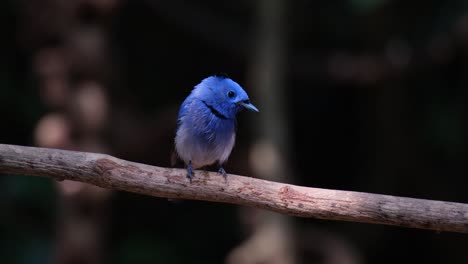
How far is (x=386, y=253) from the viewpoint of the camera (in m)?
9.14

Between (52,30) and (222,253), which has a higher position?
(52,30)

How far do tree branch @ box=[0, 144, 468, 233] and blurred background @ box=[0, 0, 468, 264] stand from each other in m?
3.11

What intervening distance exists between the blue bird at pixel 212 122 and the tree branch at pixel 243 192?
0.73m

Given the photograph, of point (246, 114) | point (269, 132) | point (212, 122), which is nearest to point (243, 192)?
point (212, 122)

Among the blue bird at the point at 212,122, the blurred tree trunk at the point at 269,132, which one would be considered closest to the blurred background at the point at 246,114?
the blurred tree trunk at the point at 269,132

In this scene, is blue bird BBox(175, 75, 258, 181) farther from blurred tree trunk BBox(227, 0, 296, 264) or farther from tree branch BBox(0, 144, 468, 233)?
blurred tree trunk BBox(227, 0, 296, 264)

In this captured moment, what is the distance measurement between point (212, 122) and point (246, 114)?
168 inches

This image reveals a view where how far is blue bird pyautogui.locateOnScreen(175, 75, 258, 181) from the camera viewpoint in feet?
14.4

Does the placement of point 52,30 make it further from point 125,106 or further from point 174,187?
point 174,187

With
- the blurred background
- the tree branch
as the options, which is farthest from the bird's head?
the blurred background

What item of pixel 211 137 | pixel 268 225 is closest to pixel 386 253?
pixel 268 225

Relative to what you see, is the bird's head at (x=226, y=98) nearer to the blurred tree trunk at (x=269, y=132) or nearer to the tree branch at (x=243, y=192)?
the tree branch at (x=243, y=192)

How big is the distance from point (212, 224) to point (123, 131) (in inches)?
70.9

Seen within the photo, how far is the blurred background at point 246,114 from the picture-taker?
6.85m
